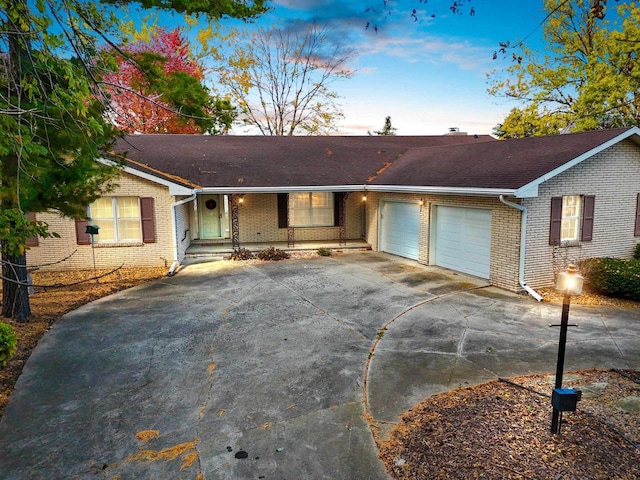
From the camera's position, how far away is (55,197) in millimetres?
7398

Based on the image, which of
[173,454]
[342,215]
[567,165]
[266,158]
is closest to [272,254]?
[342,215]

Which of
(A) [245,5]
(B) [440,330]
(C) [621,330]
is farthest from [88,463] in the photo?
(C) [621,330]

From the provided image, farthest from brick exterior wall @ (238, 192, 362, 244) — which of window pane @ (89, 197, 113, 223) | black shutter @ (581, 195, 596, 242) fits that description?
black shutter @ (581, 195, 596, 242)

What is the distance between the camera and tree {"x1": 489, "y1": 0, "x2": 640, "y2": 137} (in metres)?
21.0

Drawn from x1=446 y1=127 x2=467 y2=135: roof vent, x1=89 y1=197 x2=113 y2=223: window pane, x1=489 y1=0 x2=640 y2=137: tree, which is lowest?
x1=89 y1=197 x2=113 y2=223: window pane

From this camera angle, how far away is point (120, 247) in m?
12.9

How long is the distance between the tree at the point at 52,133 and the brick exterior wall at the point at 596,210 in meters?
8.27

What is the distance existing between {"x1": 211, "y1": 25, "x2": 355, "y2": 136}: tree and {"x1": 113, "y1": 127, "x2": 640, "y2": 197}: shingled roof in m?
11.0

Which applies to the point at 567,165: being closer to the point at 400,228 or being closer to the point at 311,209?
the point at 400,228

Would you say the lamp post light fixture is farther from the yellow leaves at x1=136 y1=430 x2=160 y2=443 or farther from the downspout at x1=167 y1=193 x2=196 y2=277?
the downspout at x1=167 y1=193 x2=196 y2=277

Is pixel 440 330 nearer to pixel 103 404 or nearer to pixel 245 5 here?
pixel 103 404

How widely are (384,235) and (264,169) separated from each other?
534 cm

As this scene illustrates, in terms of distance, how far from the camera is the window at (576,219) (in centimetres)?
1093

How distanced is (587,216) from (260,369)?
389 inches
